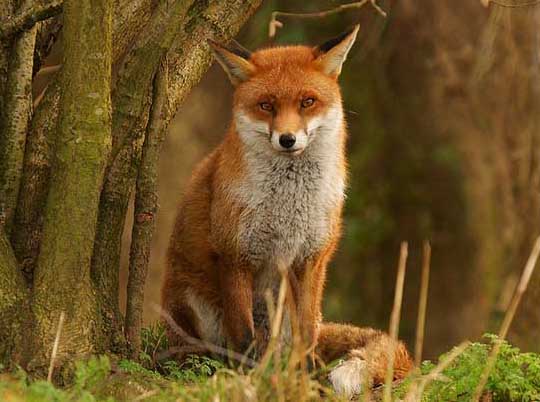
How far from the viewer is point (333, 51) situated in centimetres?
644

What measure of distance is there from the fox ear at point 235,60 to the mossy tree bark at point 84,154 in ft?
0.52

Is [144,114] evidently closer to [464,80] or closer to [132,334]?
[132,334]

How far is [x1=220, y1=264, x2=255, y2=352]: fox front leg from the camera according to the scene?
6.35 m

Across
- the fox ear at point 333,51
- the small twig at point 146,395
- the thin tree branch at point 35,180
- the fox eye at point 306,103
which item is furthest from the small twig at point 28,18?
the small twig at point 146,395

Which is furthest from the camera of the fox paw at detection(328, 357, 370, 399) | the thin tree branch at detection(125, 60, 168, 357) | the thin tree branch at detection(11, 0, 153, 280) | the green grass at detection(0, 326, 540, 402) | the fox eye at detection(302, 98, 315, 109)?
the fox eye at detection(302, 98, 315, 109)

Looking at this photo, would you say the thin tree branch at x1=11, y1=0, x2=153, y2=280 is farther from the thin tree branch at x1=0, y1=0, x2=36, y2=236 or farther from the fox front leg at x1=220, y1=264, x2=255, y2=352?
the fox front leg at x1=220, y1=264, x2=255, y2=352

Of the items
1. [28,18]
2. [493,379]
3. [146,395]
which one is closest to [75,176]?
[28,18]

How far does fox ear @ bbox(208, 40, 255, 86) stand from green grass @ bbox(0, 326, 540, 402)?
66.4 inches

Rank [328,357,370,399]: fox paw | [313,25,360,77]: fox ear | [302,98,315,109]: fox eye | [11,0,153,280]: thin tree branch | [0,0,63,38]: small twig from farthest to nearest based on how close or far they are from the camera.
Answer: [313,25,360,77]: fox ear, [302,98,315,109]: fox eye, [328,357,370,399]: fox paw, [11,0,153,280]: thin tree branch, [0,0,63,38]: small twig

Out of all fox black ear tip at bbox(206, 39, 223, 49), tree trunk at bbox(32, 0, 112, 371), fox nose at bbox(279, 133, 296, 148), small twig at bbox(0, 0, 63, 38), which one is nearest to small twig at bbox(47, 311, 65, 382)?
tree trunk at bbox(32, 0, 112, 371)

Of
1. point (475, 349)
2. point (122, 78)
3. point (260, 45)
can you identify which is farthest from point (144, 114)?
point (260, 45)

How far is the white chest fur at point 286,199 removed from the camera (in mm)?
6320

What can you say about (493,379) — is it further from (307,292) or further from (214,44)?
(214,44)

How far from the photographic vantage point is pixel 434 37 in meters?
14.2
